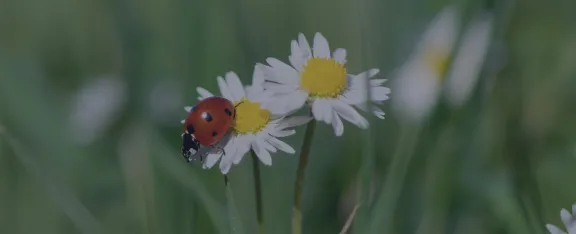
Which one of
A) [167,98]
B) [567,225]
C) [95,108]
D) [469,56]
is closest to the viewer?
[567,225]

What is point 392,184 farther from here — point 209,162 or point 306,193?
point 306,193

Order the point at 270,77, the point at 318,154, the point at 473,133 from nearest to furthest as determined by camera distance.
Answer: the point at 270,77 → the point at 473,133 → the point at 318,154

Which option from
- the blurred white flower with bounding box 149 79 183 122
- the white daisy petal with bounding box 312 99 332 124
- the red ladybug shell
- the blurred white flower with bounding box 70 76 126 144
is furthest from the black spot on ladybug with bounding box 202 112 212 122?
the blurred white flower with bounding box 70 76 126 144

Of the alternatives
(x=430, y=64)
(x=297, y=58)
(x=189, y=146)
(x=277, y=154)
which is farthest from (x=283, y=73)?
(x=430, y=64)

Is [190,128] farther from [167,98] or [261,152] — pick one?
[167,98]

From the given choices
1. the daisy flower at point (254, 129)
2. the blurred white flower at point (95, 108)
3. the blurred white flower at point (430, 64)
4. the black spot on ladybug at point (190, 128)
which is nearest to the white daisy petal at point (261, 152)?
the daisy flower at point (254, 129)

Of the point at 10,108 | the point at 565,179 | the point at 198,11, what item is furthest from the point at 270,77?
the point at 10,108

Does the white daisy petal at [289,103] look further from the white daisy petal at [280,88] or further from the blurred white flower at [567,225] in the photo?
the blurred white flower at [567,225]
